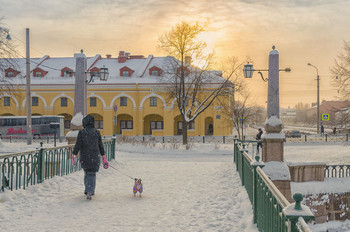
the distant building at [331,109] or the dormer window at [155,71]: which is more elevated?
the dormer window at [155,71]

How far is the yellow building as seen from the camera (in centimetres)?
4081

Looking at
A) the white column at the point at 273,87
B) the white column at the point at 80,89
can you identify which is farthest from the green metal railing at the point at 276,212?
the white column at the point at 80,89

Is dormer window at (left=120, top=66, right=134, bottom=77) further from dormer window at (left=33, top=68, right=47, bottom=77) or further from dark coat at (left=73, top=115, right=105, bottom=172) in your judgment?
dark coat at (left=73, top=115, right=105, bottom=172)

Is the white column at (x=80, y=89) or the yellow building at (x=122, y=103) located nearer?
the white column at (x=80, y=89)

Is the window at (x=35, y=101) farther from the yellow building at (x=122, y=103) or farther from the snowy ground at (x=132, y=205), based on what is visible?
the snowy ground at (x=132, y=205)

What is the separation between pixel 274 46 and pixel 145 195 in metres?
7.84

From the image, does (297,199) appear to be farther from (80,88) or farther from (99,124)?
(99,124)

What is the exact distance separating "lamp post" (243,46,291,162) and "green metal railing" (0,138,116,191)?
6.61 metres

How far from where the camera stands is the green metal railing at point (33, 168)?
301 inches

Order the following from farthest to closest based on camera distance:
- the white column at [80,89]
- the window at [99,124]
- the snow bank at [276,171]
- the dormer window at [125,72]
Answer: the window at [99,124]
the dormer window at [125,72]
the white column at [80,89]
the snow bank at [276,171]

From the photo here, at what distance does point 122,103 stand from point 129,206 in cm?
3522

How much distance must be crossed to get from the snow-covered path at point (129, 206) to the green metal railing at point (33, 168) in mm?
235

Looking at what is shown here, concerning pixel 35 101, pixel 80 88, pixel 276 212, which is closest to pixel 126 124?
pixel 35 101

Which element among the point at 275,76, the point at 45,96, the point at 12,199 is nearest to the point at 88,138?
the point at 12,199
